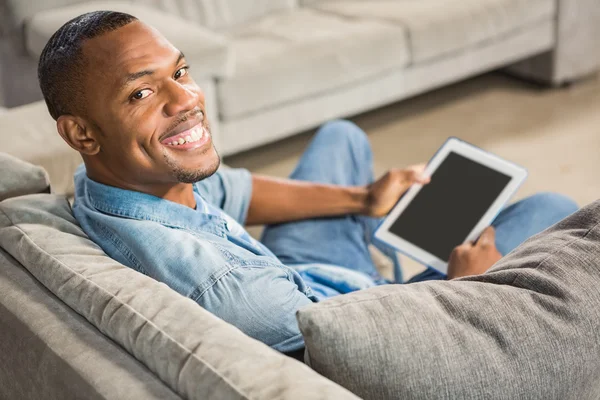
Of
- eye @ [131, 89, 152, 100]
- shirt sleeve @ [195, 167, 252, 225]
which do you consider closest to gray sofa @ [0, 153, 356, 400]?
eye @ [131, 89, 152, 100]

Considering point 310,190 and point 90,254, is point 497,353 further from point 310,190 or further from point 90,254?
point 310,190

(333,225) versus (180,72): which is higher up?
(180,72)

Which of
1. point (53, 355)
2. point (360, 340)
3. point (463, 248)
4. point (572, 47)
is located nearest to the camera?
point (360, 340)

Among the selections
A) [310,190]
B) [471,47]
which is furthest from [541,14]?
[310,190]

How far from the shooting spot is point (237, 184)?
175 centimetres

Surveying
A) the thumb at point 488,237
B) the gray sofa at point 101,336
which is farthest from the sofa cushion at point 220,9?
the gray sofa at point 101,336

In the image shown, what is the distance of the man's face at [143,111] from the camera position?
126 cm

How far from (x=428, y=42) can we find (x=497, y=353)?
95.0 inches

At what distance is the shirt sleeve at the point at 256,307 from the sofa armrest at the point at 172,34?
1.58 metres

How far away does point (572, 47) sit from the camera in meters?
3.57

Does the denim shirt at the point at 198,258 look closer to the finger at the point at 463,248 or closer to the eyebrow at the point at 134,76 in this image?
the eyebrow at the point at 134,76

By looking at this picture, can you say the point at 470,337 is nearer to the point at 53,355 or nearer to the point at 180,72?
the point at 53,355

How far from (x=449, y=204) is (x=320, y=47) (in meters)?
1.37

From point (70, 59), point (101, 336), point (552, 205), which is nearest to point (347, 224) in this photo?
point (552, 205)
